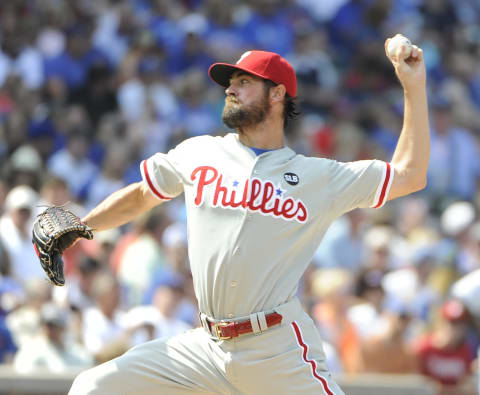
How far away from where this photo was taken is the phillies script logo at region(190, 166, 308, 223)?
4566 mm

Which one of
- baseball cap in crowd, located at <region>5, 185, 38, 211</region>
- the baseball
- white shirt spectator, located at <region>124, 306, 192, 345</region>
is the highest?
the baseball

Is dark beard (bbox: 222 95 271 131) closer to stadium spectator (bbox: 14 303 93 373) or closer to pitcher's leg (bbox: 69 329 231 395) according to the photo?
pitcher's leg (bbox: 69 329 231 395)

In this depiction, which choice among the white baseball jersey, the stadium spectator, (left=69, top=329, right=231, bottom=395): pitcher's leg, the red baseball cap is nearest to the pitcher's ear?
the red baseball cap

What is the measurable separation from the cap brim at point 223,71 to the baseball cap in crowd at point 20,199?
3994 mm

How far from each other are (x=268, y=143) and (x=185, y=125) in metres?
6.61

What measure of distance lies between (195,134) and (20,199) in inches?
122

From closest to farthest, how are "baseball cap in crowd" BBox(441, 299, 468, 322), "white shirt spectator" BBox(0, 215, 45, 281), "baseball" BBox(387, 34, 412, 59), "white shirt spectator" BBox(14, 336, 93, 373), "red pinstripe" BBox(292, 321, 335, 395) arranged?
1. "red pinstripe" BBox(292, 321, 335, 395)
2. "baseball" BBox(387, 34, 412, 59)
3. "white shirt spectator" BBox(14, 336, 93, 373)
4. "baseball cap in crowd" BBox(441, 299, 468, 322)
5. "white shirt spectator" BBox(0, 215, 45, 281)

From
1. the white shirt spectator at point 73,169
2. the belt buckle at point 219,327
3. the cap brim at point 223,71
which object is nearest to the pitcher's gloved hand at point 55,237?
the belt buckle at point 219,327

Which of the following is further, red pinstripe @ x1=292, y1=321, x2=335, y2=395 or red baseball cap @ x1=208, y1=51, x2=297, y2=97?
red baseball cap @ x1=208, y1=51, x2=297, y2=97

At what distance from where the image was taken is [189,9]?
1312 cm

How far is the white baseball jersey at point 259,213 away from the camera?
4535mm

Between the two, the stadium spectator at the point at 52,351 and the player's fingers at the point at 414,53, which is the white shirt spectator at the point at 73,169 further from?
the player's fingers at the point at 414,53

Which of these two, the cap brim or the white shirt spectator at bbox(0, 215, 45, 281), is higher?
the cap brim

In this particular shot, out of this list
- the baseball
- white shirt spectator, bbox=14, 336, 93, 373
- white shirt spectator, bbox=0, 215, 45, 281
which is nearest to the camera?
the baseball
